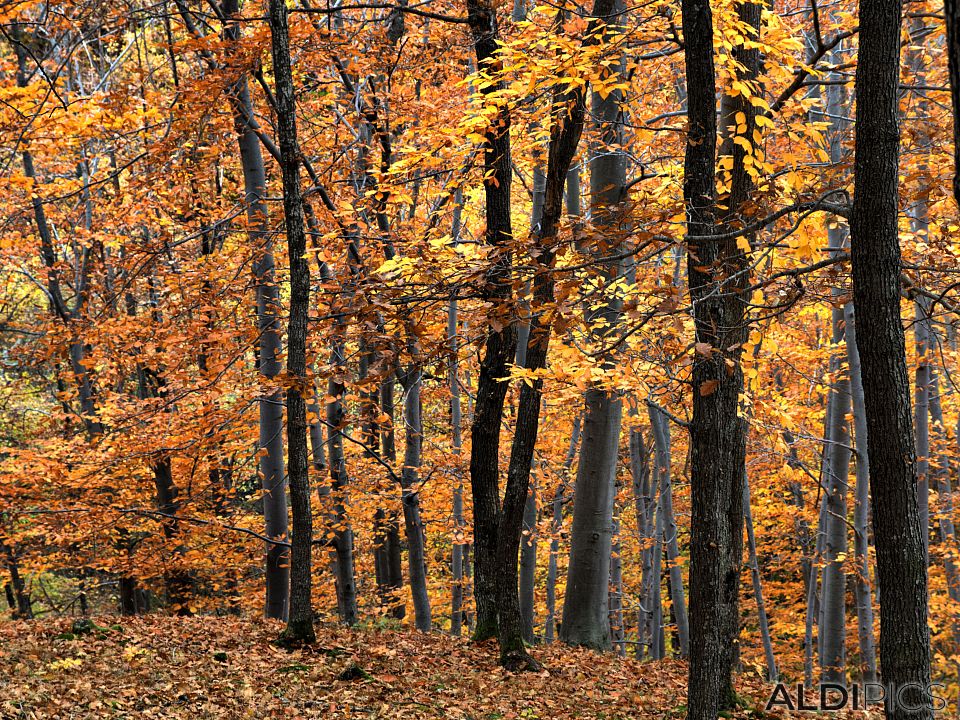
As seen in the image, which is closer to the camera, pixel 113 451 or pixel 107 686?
pixel 107 686

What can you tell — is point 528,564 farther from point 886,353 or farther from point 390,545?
point 886,353

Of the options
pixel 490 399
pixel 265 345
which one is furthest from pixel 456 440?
pixel 490 399

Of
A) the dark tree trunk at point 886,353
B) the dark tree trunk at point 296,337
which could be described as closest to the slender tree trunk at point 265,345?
the dark tree trunk at point 296,337

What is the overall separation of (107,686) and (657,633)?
37.7 ft

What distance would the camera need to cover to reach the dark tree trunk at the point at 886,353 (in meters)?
3.84

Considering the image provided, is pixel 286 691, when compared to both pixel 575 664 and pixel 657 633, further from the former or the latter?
pixel 657 633

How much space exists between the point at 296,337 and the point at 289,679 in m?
3.04

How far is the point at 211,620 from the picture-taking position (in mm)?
9367

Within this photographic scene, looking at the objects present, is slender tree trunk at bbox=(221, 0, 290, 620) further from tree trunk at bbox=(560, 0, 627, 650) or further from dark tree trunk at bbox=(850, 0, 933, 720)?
dark tree trunk at bbox=(850, 0, 933, 720)

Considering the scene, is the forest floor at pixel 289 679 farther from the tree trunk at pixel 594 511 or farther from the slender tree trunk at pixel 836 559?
the slender tree trunk at pixel 836 559

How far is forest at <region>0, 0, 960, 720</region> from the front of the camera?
4.42 metres

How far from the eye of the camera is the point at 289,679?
6555 millimetres

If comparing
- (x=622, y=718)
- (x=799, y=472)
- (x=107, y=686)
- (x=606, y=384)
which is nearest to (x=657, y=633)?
(x=799, y=472)

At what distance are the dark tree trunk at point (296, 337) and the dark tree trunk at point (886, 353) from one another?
4804 mm
